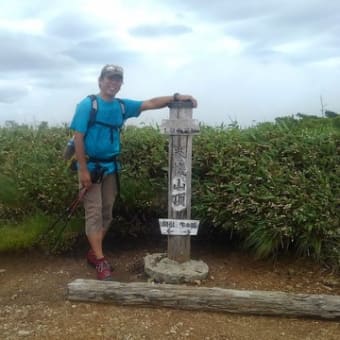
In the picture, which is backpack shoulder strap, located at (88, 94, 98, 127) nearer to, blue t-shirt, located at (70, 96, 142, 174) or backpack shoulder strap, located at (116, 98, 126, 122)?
blue t-shirt, located at (70, 96, 142, 174)

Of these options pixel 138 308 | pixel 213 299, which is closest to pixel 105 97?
pixel 138 308

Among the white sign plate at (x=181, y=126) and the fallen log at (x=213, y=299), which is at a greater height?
the white sign plate at (x=181, y=126)

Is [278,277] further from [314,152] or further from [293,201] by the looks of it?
[314,152]

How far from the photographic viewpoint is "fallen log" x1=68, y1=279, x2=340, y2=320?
13.3 feet

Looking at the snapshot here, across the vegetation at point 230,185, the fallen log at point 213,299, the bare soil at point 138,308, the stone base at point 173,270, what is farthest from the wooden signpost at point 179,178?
the fallen log at point 213,299

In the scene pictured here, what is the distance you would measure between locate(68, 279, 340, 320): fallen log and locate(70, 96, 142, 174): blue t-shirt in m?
1.20

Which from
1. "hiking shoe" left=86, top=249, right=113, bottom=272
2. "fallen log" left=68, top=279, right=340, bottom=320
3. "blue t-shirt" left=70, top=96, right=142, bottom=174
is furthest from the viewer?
"hiking shoe" left=86, top=249, right=113, bottom=272

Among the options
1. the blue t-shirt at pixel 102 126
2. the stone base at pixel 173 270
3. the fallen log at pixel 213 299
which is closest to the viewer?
the fallen log at pixel 213 299

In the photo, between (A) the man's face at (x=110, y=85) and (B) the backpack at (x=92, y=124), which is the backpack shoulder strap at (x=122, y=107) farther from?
(A) the man's face at (x=110, y=85)

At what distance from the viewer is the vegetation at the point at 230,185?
486 centimetres

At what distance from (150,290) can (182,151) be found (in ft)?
4.51

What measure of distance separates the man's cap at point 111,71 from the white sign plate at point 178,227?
1.46 metres

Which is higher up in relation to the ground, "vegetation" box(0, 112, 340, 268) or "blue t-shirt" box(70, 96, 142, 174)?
"blue t-shirt" box(70, 96, 142, 174)

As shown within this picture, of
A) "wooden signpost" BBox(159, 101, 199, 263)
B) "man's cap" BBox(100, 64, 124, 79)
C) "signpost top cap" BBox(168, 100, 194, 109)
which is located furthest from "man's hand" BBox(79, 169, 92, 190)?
"signpost top cap" BBox(168, 100, 194, 109)
